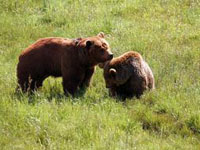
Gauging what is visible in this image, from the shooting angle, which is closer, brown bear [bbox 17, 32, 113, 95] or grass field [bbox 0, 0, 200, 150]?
grass field [bbox 0, 0, 200, 150]

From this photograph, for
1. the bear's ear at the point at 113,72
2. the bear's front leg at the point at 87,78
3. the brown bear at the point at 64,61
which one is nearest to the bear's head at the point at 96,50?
the brown bear at the point at 64,61

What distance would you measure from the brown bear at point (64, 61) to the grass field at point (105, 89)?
0.23 meters

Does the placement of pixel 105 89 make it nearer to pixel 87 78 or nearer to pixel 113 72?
pixel 87 78

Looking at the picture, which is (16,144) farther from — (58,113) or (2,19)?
(2,19)

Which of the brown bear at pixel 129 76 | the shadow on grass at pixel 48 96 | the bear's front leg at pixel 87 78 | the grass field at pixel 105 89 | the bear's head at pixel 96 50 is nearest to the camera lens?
the grass field at pixel 105 89

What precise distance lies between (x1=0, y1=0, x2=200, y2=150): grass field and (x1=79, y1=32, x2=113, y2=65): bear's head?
59 centimetres

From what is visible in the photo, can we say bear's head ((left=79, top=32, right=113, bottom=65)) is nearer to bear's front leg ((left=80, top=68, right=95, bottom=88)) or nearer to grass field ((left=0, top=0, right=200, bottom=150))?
bear's front leg ((left=80, top=68, right=95, bottom=88))

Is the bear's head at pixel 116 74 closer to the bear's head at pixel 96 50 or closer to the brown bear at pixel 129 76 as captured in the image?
the brown bear at pixel 129 76

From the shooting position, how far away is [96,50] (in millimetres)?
7758

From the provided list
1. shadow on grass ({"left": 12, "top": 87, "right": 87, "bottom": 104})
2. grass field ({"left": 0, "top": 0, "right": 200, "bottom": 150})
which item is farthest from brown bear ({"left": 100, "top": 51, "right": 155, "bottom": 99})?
shadow on grass ({"left": 12, "top": 87, "right": 87, "bottom": 104})

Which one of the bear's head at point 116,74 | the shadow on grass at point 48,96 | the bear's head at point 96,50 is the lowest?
the shadow on grass at point 48,96

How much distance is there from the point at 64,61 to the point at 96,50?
0.59m

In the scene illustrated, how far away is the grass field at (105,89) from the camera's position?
635 cm

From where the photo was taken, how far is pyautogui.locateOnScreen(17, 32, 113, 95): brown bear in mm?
7820
